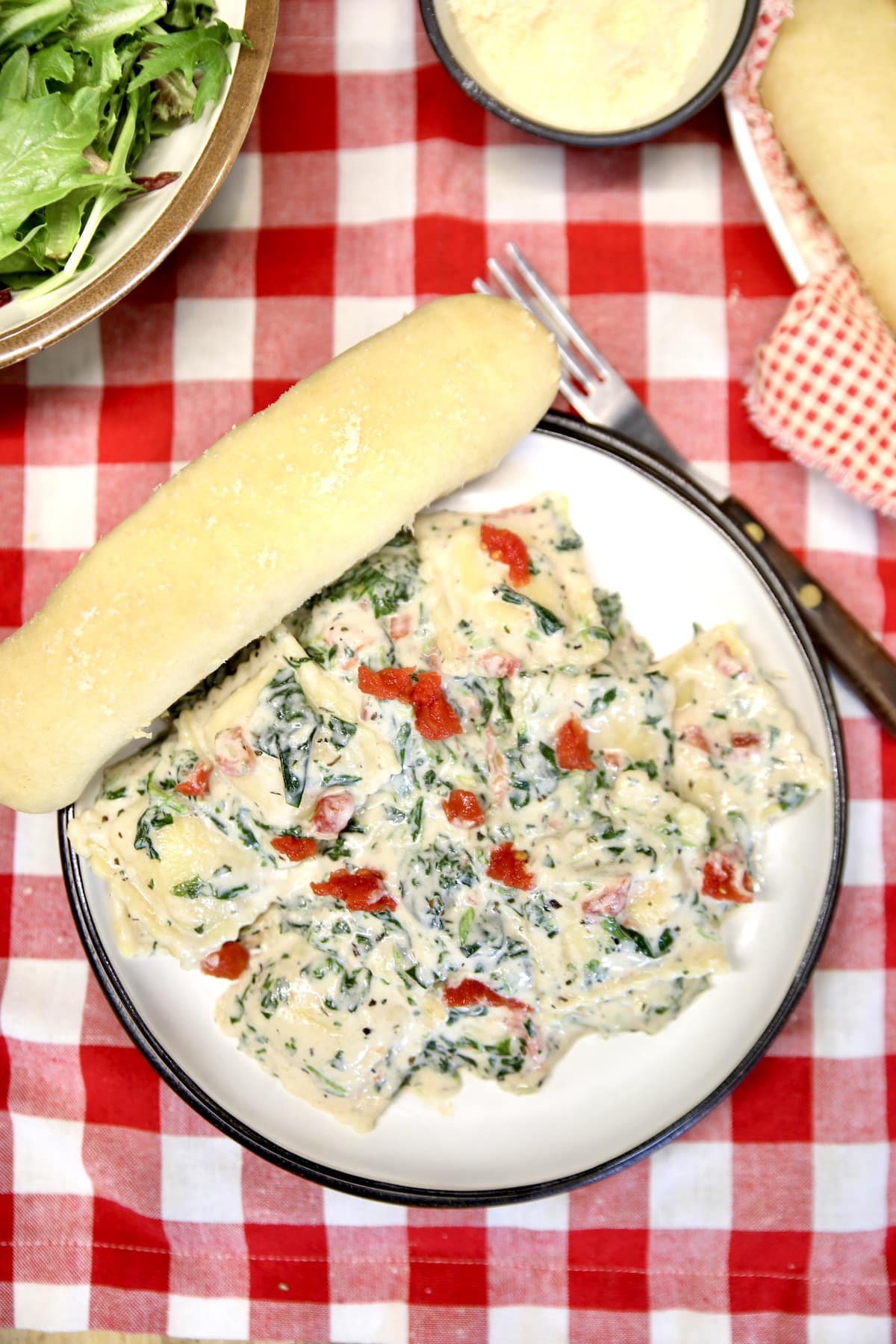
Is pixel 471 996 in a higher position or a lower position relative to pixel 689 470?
lower

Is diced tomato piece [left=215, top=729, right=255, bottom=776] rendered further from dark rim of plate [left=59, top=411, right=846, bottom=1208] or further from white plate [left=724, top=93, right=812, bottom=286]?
white plate [left=724, top=93, right=812, bottom=286]

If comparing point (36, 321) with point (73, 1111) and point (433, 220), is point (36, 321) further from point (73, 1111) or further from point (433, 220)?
point (73, 1111)

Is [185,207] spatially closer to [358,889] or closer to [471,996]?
[358,889]

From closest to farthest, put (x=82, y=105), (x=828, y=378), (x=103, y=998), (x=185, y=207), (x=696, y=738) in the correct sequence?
(x=82, y=105) < (x=185, y=207) < (x=696, y=738) < (x=828, y=378) < (x=103, y=998)

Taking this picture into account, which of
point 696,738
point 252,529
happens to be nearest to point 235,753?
point 252,529

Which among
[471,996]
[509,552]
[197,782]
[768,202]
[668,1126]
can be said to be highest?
[768,202]

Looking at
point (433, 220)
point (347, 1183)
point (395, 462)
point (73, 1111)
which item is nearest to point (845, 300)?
point (433, 220)

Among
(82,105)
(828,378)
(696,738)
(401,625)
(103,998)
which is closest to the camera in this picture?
(82,105)
